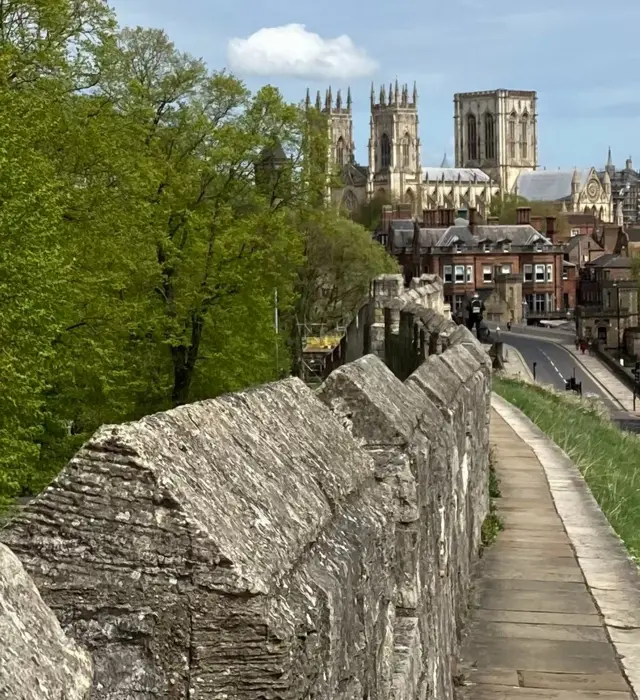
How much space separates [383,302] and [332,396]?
25.4 meters

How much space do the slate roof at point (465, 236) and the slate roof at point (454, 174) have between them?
3298 inches

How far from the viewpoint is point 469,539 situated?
7.84 meters

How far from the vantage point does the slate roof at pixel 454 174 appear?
19088 centimetres

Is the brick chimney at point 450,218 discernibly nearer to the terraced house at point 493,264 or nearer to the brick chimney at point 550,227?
the terraced house at point 493,264

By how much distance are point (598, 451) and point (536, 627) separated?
8955mm

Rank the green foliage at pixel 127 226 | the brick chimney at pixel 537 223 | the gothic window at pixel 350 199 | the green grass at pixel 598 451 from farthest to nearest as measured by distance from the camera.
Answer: the gothic window at pixel 350 199 < the brick chimney at pixel 537 223 < the green foliage at pixel 127 226 < the green grass at pixel 598 451

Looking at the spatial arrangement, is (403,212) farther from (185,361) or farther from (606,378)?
(185,361)

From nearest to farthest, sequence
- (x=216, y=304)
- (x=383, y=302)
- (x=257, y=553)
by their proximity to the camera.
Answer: (x=257, y=553) → (x=383, y=302) → (x=216, y=304)

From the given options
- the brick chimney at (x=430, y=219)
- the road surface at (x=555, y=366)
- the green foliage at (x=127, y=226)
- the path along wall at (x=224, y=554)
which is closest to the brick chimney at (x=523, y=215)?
the brick chimney at (x=430, y=219)

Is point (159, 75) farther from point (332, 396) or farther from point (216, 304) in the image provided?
point (332, 396)

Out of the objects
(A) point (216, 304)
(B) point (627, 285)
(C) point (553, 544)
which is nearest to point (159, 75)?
(A) point (216, 304)

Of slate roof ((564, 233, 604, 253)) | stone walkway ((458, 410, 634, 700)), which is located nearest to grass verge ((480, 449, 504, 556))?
stone walkway ((458, 410, 634, 700))

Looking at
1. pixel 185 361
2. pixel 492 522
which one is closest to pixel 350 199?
pixel 185 361

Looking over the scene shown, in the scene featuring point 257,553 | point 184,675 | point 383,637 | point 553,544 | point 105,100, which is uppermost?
point 105,100
